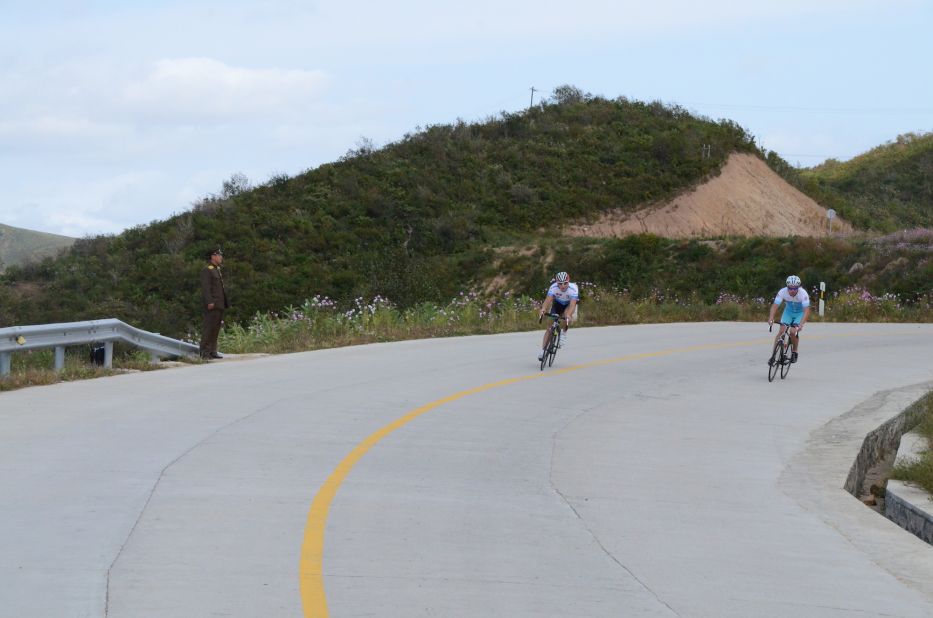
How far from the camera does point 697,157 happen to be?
72688mm

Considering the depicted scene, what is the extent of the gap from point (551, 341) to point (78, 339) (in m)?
7.22

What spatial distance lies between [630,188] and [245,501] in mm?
63923

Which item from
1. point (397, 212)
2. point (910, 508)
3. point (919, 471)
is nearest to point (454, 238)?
point (397, 212)

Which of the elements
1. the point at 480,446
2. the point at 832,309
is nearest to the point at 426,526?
→ the point at 480,446

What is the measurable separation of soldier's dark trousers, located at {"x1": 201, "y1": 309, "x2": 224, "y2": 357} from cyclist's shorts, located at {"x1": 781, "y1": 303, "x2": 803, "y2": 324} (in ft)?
29.5

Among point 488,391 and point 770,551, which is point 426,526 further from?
point 488,391

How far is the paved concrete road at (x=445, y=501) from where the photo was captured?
6617 mm

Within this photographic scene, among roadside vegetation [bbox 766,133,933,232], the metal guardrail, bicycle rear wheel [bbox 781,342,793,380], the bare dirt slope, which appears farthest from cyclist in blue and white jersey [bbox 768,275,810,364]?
roadside vegetation [bbox 766,133,933,232]

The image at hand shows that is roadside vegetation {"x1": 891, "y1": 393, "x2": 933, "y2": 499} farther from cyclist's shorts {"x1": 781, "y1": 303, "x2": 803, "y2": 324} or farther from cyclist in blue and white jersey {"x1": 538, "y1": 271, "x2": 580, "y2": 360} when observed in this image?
cyclist in blue and white jersey {"x1": 538, "y1": 271, "x2": 580, "y2": 360}

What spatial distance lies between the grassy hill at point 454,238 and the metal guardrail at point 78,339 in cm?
1710

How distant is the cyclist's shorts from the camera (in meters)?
19.7

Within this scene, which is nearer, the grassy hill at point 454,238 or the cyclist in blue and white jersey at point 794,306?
the cyclist in blue and white jersey at point 794,306

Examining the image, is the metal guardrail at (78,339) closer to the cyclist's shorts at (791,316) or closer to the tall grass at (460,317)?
the tall grass at (460,317)

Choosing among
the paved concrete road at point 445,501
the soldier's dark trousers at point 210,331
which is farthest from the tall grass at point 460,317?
the paved concrete road at point 445,501
